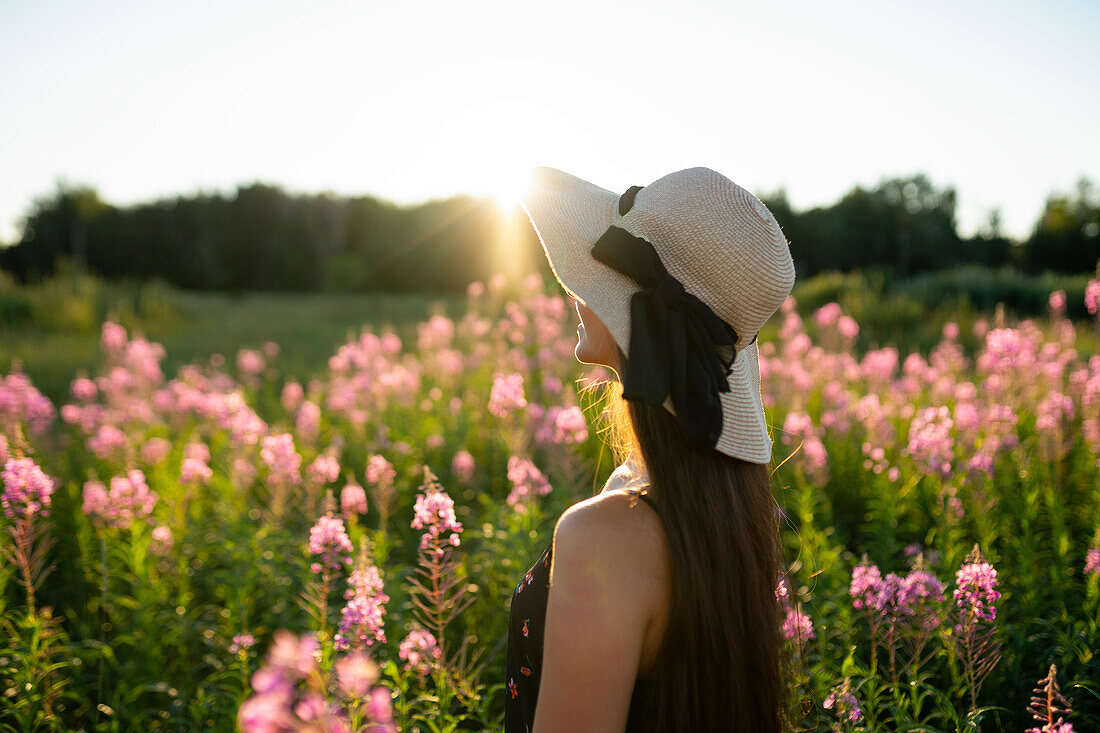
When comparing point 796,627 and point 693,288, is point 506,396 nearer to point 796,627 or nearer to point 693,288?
point 796,627

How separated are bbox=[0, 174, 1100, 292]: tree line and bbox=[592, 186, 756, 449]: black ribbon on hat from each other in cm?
2806

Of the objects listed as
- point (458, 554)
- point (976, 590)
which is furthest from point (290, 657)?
point (458, 554)

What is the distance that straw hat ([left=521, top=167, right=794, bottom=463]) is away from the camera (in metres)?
1.41

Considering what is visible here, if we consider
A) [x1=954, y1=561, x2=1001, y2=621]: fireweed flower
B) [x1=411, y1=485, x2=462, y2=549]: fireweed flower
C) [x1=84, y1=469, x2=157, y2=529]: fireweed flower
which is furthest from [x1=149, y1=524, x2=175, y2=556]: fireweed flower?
[x1=954, y1=561, x2=1001, y2=621]: fireweed flower

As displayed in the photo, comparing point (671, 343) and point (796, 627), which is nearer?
point (671, 343)

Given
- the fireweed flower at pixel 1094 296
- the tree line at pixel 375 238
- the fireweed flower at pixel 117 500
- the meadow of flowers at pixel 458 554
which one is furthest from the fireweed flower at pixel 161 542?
the tree line at pixel 375 238

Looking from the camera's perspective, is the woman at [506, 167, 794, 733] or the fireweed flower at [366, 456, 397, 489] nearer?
the woman at [506, 167, 794, 733]

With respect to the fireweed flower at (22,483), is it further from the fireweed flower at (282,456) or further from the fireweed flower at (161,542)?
the fireweed flower at (161,542)

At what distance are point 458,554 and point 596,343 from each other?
2756 millimetres

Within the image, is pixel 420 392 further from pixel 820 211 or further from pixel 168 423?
pixel 820 211

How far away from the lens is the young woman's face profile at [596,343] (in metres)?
1.65

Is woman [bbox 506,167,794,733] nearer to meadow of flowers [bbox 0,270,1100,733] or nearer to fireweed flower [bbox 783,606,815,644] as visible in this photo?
meadow of flowers [bbox 0,270,1100,733]

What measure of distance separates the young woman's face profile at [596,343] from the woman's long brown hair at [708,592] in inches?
7.4

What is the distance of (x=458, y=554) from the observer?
404cm
